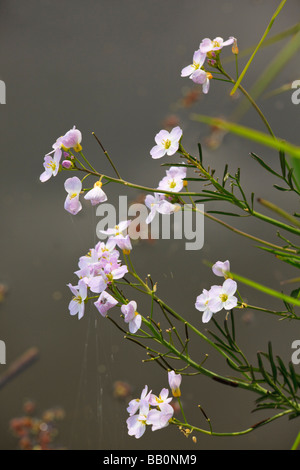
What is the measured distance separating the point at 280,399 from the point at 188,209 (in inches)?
9.8

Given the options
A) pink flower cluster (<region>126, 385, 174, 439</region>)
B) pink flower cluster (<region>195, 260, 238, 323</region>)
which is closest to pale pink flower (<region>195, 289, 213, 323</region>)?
pink flower cluster (<region>195, 260, 238, 323</region>)

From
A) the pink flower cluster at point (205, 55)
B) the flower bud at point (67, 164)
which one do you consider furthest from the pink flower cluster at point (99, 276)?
the pink flower cluster at point (205, 55)

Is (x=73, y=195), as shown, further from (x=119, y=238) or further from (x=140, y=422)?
(x=140, y=422)

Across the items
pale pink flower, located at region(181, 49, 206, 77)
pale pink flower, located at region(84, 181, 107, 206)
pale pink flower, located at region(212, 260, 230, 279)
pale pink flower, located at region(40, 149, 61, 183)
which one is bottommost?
pale pink flower, located at region(212, 260, 230, 279)

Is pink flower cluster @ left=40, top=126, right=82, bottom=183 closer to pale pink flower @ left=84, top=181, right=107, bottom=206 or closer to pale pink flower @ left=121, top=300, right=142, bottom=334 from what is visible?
pale pink flower @ left=84, top=181, right=107, bottom=206

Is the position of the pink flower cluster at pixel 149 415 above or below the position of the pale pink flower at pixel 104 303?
below

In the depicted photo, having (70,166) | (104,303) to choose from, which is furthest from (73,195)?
(104,303)

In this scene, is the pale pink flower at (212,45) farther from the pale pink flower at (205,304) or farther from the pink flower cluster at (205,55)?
the pale pink flower at (205,304)

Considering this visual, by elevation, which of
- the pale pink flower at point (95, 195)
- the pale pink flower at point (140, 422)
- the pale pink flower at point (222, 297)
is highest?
the pale pink flower at point (95, 195)

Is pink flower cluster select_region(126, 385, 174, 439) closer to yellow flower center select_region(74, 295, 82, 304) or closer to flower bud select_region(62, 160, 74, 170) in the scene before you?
yellow flower center select_region(74, 295, 82, 304)

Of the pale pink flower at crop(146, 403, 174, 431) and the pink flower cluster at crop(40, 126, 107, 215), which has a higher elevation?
the pink flower cluster at crop(40, 126, 107, 215)
